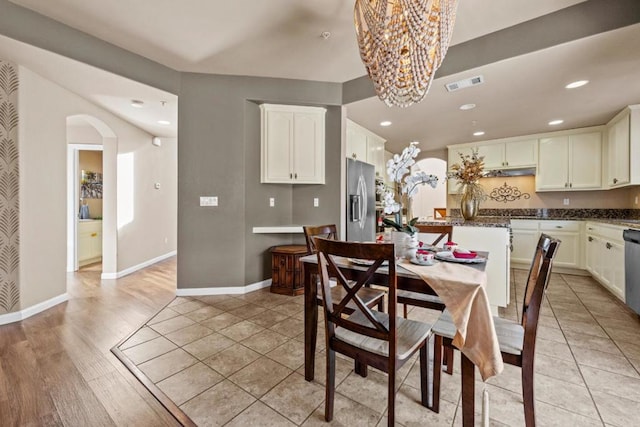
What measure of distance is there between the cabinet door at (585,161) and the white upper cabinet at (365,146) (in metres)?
2.99

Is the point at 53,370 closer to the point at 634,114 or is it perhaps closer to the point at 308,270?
the point at 308,270

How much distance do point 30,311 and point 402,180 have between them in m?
3.70

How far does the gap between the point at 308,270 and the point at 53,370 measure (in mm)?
1849

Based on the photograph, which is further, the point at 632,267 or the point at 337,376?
the point at 632,267

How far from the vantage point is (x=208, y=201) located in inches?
132

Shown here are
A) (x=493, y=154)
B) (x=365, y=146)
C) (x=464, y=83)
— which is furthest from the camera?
(x=493, y=154)

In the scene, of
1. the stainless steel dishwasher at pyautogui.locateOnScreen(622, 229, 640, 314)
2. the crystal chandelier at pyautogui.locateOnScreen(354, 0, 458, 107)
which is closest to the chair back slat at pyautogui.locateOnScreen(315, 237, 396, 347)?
the crystal chandelier at pyautogui.locateOnScreen(354, 0, 458, 107)

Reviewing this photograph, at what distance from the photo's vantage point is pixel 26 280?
2697 millimetres

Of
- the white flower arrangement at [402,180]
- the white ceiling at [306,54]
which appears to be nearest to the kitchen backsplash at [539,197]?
the white ceiling at [306,54]

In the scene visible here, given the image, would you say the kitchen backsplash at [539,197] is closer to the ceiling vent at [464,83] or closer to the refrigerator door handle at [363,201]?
the refrigerator door handle at [363,201]

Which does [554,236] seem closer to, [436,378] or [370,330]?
[436,378]

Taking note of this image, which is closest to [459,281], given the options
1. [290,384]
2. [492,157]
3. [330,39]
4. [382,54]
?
[290,384]

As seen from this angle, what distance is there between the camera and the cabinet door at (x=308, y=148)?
357cm

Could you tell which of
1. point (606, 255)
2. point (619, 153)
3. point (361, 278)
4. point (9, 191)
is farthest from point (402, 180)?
point (619, 153)
